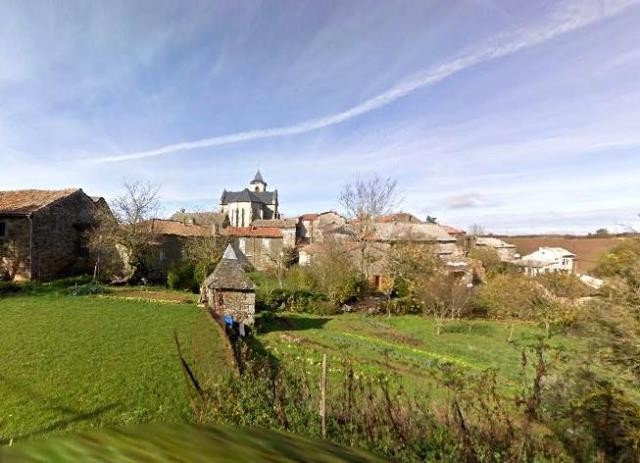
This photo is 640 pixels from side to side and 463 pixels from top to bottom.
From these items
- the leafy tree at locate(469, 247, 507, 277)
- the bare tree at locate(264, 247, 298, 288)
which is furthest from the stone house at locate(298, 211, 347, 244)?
the leafy tree at locate(469, 247, 507, 277)

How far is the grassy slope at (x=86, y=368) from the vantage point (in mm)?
7250

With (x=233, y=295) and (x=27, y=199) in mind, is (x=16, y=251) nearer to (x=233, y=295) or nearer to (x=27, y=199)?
(x=27, y=199)

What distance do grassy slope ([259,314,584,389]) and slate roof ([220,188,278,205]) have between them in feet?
202

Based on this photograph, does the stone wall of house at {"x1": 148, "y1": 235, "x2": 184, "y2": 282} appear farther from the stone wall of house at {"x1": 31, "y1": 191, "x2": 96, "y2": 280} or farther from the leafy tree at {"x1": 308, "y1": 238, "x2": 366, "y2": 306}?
the leafy tree at {"x1": 308, "y1": 238, "x2": 366, "y2": 306}

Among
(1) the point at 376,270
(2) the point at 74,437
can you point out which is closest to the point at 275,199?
(1) the point at 376,270

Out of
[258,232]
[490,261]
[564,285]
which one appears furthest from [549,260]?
[258,232]

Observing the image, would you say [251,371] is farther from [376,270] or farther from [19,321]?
[376,270]

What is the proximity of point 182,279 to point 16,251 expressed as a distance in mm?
9904

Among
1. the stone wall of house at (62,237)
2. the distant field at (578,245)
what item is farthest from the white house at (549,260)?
the stone wall of house at (62,237)

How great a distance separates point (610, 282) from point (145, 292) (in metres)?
22.9

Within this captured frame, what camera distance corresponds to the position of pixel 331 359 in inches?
587

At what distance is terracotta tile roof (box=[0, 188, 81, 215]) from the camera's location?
2427 cm

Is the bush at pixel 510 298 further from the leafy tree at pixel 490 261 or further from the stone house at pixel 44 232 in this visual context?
the stone house at pixel 44 232

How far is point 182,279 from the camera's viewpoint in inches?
1121
